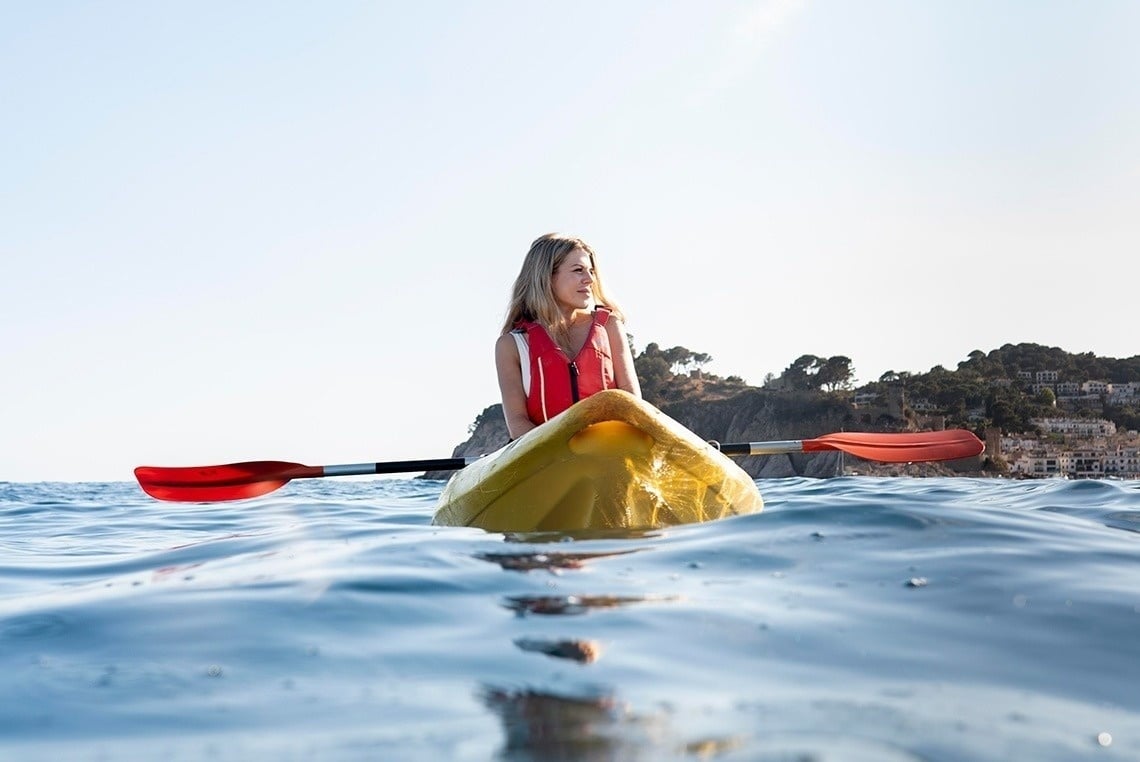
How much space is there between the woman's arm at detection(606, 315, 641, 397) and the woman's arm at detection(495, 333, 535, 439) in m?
0.51

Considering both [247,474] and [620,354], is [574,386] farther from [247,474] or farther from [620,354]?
[247,474]

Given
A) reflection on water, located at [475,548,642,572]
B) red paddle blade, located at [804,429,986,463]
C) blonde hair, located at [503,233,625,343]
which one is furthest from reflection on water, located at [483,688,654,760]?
red paddle blade, located at [804,429,986,463]

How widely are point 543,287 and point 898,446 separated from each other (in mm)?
3087

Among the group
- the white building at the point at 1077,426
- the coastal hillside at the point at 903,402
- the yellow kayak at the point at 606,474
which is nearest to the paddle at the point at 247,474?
the yellow kayak at the point at 606,474

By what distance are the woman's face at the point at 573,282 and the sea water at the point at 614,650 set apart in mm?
2067

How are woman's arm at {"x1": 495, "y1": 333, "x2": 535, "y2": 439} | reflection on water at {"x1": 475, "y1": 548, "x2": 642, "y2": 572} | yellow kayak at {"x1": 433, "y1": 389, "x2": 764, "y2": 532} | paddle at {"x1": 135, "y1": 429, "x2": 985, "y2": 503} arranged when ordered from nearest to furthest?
reflection on water at {"x1": 475, "y1": 548, "x2": 642, "y2": 572}, yellow kayak at {"x1": 433, "y1": 389, "x2": 764, "y2": 532}, woman's arm at {"x1": 495, "y1": 333, "x2": 535, "y2": 439}, paddle at {"x1": 135, "y1": 429, "x2": 985, "y2": 503}

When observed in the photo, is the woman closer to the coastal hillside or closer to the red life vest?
the red life vest

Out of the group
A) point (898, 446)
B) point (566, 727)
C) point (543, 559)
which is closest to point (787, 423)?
point (898, 446)

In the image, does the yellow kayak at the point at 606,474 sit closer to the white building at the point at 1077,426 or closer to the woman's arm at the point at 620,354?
the woman's arm at the point at 620,354

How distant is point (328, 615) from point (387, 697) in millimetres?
688

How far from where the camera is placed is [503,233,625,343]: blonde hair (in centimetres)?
519

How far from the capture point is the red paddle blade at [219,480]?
6.09m

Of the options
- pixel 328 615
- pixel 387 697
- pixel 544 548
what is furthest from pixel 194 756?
pixel 544 548

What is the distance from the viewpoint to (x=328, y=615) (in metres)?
2.32
